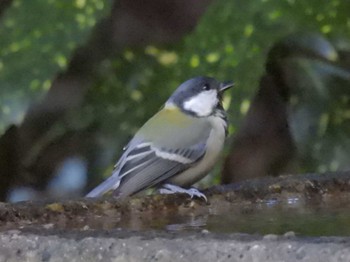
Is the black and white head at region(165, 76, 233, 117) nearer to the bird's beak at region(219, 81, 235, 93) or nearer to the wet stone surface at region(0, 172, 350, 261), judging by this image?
the bird's beak at region(219, 81, 235, 93)

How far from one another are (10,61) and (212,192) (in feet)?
1.78

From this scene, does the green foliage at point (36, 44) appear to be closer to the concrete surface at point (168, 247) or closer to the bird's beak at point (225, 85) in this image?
the bird's beak at point (225, 85)

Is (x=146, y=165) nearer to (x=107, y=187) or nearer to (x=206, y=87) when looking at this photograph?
(x=107, y=187)

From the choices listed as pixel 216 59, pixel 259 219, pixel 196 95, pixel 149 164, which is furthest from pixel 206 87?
pixel 259 219

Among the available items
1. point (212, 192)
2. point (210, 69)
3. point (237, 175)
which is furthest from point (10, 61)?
point (237, 175)

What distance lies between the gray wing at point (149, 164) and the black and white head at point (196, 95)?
0.56ft

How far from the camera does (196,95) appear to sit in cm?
189

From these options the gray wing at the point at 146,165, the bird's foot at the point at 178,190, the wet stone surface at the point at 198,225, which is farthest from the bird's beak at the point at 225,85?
the wet stone surface at the point at 198,225

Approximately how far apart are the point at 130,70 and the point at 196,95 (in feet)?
0.59

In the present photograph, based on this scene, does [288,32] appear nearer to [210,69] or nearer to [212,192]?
[210,69]

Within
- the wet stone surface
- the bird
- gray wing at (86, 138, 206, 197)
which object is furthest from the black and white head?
the wet stone surface

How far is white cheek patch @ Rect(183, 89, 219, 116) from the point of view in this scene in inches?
74.5

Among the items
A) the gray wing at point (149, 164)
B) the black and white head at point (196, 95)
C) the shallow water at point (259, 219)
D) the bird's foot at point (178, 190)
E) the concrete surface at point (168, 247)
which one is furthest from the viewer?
the black and white head at point (196, 95)

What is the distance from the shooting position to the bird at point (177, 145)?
165cm
